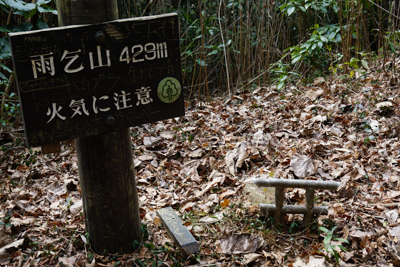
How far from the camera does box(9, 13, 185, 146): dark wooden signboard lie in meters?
1.60

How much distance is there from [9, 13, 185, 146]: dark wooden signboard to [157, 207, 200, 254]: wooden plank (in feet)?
Answer: 2.29

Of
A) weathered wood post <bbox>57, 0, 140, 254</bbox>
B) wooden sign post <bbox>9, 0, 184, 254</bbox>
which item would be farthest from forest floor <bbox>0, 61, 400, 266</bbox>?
wooden sign post <bbox>9, 0, 184, 254</bbox>

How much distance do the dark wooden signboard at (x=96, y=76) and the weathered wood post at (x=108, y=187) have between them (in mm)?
149

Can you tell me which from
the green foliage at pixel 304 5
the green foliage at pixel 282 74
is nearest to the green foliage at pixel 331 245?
the green foliage at pixel 282 74

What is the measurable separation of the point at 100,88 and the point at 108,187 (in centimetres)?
55

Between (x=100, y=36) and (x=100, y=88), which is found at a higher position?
(x=100, y=36)

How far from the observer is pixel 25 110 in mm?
1625

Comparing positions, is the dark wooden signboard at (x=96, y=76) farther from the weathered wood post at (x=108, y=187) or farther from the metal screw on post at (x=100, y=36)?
the weathered wood post at (x=108, y=187)

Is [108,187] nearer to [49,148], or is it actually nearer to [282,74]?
[49,148]

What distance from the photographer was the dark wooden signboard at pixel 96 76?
1.60 metres

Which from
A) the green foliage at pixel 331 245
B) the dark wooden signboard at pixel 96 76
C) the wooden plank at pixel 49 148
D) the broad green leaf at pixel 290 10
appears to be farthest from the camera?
the broad green leaf at pixel 290 10

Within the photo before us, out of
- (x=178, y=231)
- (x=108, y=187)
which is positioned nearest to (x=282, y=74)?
(x=178, y=231)

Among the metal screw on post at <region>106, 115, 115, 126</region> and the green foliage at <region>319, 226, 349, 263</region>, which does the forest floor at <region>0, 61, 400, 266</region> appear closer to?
the green foliage at <region>319, 226, 349, 263</region>

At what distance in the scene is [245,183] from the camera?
8.94ft
